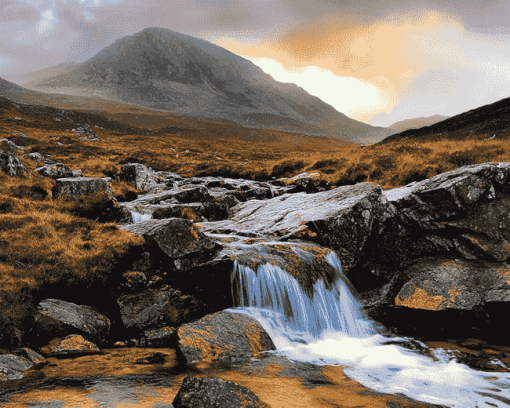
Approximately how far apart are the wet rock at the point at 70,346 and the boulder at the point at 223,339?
6.82ft

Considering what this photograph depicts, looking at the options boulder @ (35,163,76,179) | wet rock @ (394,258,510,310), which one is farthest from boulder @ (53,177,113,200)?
wet rock @ (394,258,510,310)

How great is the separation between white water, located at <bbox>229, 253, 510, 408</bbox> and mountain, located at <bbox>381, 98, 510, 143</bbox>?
20140mm

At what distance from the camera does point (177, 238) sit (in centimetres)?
945

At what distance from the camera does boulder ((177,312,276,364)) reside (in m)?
6.80

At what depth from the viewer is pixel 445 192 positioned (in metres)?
10.8

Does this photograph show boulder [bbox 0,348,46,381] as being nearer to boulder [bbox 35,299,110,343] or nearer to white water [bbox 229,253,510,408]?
boulder [bbox 35,299,110,343]

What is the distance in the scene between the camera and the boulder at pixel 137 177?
954 inches

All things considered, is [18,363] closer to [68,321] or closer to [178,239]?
[68,321]

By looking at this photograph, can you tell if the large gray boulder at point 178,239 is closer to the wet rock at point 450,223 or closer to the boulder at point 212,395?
the boulder at point 212,395

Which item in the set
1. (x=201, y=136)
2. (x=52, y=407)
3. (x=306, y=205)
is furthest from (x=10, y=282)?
(x=201, y=136)

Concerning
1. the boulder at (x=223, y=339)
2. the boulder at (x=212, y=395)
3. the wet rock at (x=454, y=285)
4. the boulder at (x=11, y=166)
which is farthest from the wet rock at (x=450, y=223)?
the boulder at (x=11, y=166)

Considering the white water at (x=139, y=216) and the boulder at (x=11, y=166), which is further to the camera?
the boulder at (x=11, y=166)

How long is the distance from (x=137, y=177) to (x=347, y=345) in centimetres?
2120

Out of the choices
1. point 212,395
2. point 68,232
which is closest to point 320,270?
point 212,395
